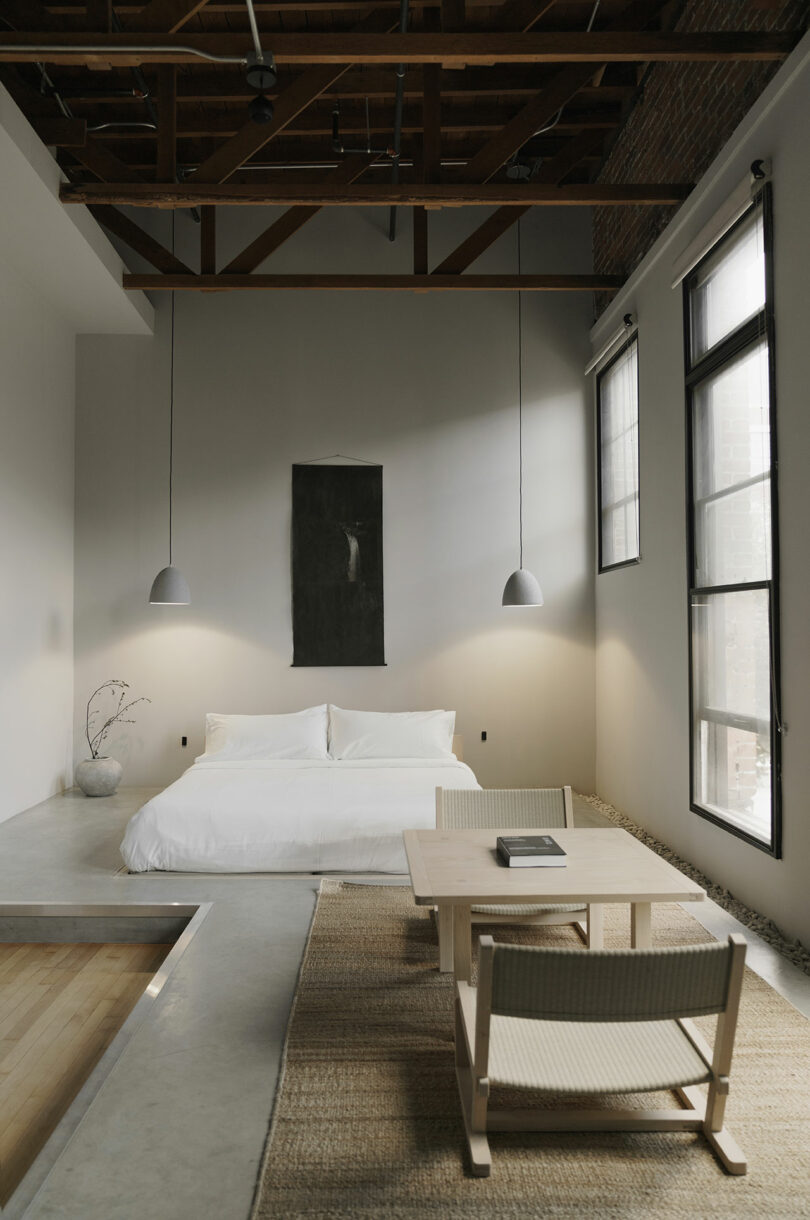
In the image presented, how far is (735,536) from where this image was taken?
4371 mm

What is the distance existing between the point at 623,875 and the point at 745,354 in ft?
9.06

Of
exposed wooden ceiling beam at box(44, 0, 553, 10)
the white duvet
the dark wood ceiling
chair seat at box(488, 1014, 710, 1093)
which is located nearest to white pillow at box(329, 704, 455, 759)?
the white duvet

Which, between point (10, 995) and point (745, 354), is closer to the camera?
point (10, 995)

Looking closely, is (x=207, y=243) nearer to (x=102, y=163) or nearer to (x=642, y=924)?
(x=102, y=163)

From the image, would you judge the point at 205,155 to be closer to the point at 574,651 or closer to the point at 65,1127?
the point at 574,651

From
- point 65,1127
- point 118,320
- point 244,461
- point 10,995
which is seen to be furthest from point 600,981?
point 118,320

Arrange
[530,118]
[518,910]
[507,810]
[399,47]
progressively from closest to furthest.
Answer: [518,910] < [507,810] < [399,47] < [530,118]

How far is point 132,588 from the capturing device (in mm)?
7180

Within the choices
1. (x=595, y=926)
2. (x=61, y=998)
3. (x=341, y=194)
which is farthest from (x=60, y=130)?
(x=595, y=926)

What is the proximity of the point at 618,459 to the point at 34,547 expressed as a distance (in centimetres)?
456

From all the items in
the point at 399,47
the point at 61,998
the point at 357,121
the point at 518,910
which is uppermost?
the point at 357,121

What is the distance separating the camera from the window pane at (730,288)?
412cm

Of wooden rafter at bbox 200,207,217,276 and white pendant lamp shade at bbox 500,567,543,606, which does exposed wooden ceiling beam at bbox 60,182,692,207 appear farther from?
white pendant lamp shade at bbox 500,567,543,606

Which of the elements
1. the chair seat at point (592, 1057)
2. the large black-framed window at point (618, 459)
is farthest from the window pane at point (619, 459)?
the chair seat at point (592, 1057)
